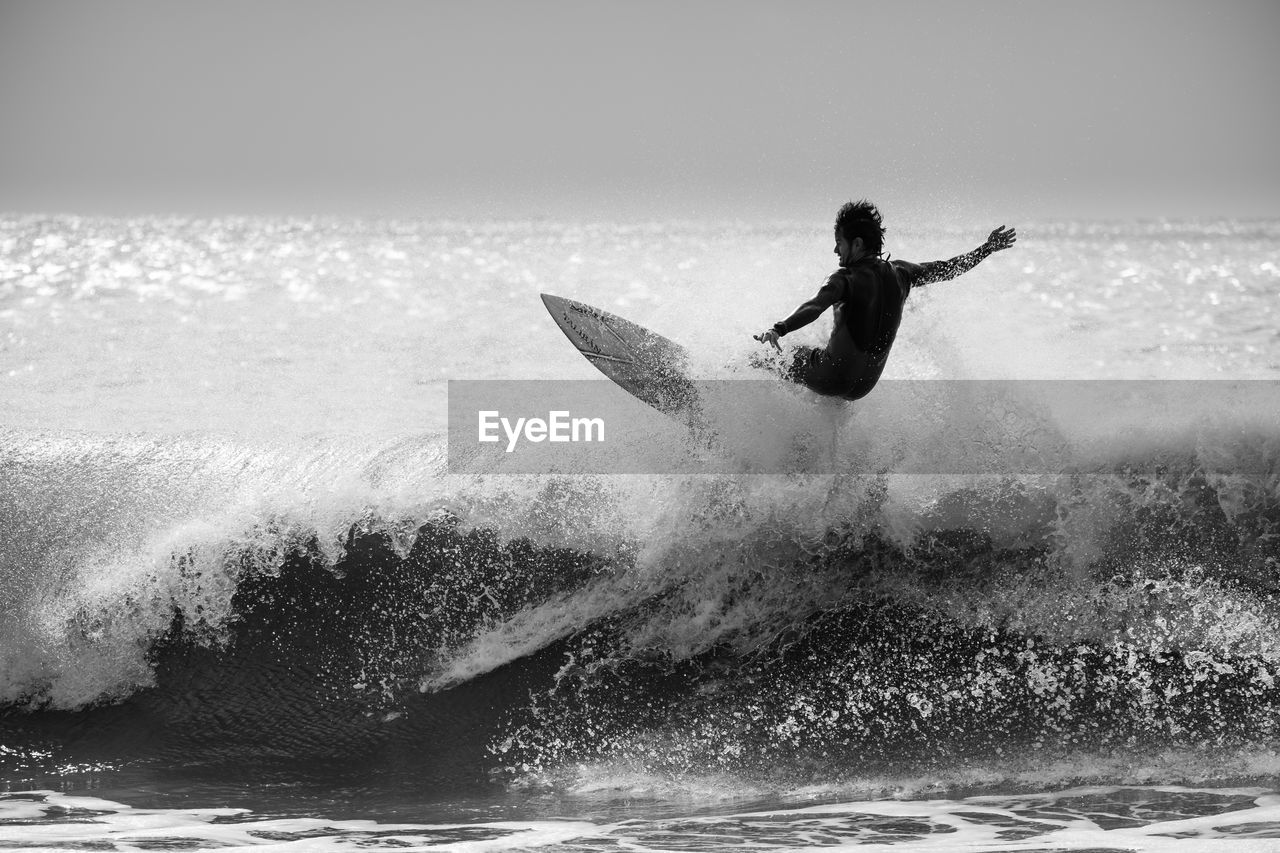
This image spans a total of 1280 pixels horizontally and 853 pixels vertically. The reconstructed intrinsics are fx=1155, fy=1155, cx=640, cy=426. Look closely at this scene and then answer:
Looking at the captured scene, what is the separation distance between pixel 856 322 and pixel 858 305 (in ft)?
0.31

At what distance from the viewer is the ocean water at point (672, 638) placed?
5277mm

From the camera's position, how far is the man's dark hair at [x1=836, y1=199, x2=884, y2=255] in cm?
621

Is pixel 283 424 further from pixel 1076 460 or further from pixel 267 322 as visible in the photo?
pixel 267 322

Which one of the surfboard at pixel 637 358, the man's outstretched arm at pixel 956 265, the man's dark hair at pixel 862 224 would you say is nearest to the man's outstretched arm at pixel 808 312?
the man's dark hair at pixel 862 224

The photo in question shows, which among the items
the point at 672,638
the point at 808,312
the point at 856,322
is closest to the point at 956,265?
the point at 856,322

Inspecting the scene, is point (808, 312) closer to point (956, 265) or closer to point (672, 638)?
point (956, 265)

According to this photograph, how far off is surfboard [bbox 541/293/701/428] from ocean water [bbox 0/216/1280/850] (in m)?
0.22

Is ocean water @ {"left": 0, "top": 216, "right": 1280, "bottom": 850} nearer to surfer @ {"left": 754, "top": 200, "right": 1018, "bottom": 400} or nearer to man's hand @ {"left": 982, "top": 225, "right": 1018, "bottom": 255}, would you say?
surfer @ {"left": 754, "top": 200, "right": 1018, "bottom": 400}

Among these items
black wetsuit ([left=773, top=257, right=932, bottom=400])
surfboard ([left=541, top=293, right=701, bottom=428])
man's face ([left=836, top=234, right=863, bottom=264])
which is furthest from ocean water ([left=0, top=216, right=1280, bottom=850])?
man's face ([left=836, top=234, right=863, bottom=264])

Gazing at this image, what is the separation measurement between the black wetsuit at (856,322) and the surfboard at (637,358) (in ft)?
2.63

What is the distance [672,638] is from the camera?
249 inches

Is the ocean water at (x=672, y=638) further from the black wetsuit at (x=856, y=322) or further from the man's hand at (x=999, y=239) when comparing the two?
the man's hand at (x=999, y=239)

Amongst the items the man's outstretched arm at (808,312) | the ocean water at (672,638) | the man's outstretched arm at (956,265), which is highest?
the man's outstretched arm at (956,265)

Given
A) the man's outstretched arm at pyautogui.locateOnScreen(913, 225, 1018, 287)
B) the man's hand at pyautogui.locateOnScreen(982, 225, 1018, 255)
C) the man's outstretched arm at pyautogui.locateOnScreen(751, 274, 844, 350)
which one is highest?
the man's hand at pyautogui.locateOnScreen(982, 225, 1018, 255)
